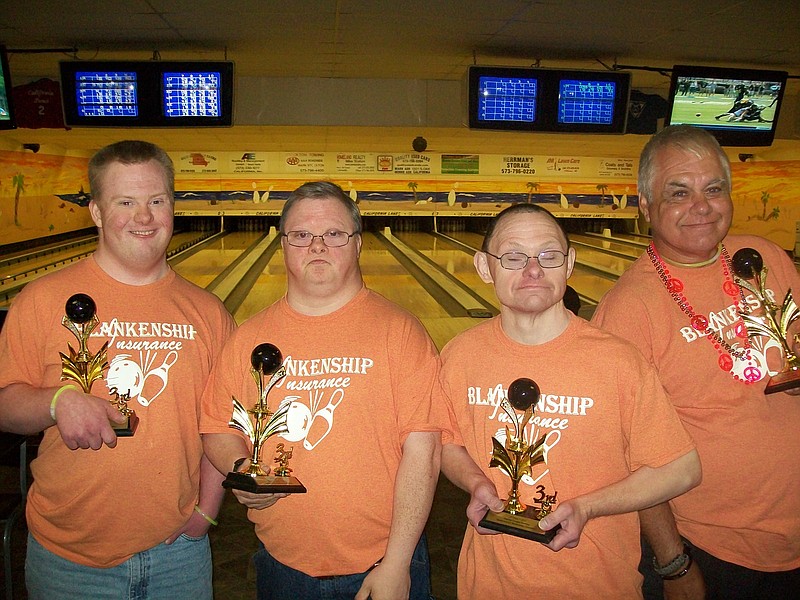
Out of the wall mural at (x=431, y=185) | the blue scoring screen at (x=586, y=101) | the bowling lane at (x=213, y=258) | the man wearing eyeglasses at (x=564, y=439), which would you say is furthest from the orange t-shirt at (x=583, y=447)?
the wall mural at (x=431, y=185)

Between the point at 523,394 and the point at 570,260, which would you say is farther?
the point at 570,260

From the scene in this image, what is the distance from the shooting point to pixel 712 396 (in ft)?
5.01

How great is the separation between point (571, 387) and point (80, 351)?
104cm

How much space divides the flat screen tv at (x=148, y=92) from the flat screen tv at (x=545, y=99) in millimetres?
1592

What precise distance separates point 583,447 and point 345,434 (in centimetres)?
48

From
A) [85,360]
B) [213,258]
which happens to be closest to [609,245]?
[213,258]

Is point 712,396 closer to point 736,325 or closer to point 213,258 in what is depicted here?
point 736,325

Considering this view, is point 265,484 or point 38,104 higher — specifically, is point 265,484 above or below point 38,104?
below

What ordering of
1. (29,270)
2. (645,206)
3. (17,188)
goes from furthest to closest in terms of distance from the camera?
(17,188)
(29,270)
(645,206)

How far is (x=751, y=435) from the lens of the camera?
4.98ft

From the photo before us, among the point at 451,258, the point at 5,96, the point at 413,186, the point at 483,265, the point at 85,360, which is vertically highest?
the point at 5,96

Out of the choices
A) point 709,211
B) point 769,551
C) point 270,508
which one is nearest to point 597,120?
point 709,211

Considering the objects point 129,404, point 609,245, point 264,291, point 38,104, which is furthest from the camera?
point 609,245

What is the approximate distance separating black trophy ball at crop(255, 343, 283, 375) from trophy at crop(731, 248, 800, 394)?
1.06 metres
